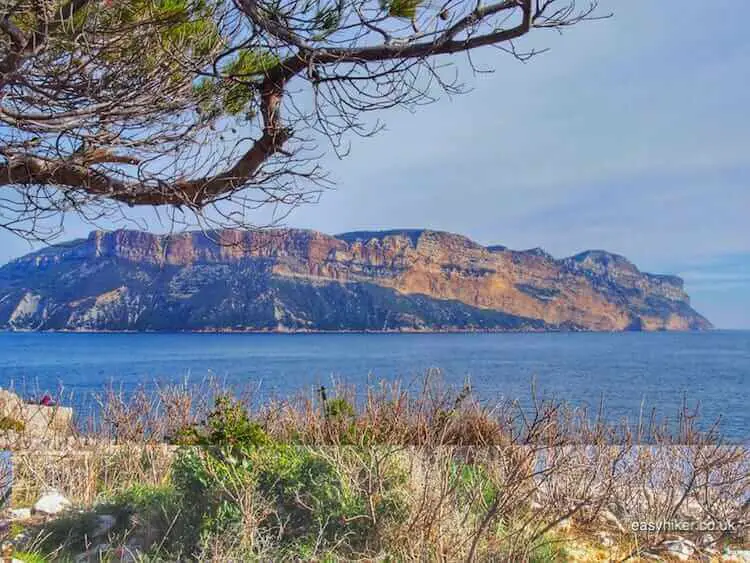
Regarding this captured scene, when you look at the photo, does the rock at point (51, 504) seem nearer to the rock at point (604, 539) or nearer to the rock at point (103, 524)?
the rock at point (103, 524)

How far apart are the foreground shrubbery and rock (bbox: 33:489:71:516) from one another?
122 mm

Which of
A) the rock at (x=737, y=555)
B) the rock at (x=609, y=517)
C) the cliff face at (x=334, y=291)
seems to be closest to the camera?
the rock at (x=737, y=555)

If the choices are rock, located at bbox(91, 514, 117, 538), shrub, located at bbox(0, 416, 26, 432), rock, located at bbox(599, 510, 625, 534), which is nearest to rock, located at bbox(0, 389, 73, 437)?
shrub, located at bbox(0, 416, 26, 432)

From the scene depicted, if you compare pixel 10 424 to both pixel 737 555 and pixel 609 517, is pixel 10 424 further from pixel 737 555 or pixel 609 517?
pixel 737 555

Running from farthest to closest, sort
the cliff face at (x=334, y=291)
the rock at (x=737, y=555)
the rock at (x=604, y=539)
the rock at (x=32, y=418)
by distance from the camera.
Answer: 1. the cliff face at (x=334, y=291)
2. the rock at (x=32, y=418)
3. the rock at (x=604, y=539)
4. the rock at (x=737, y=555)

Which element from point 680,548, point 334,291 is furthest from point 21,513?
point 334,291

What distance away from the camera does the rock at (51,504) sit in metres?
5.11

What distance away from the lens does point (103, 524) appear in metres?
4.77

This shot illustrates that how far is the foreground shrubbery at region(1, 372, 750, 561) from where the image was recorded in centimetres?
402

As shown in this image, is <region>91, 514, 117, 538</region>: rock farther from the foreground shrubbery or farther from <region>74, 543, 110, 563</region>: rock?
<region>74, 543, 110, 563</region>: rock

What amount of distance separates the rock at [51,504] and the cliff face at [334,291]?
3190 inches

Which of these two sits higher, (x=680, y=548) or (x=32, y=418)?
(x=32, y=418)

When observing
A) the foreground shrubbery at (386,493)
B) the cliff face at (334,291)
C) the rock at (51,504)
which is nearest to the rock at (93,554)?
the foreground shrubbery at (386,493)

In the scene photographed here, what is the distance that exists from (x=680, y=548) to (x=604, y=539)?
0.45 meters
